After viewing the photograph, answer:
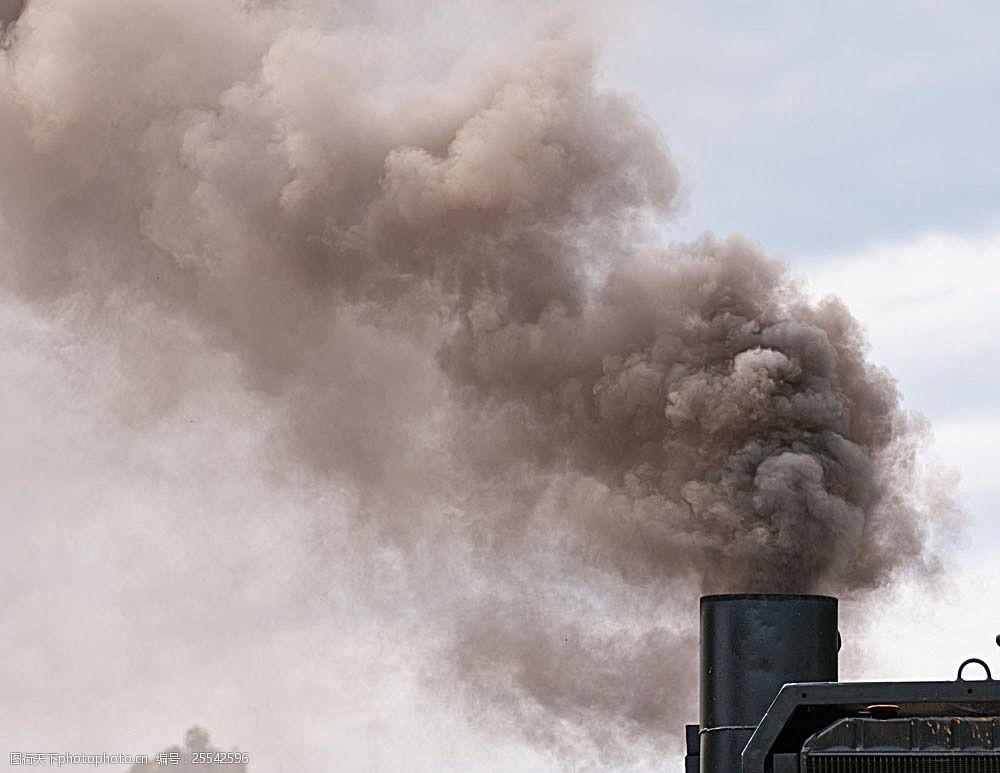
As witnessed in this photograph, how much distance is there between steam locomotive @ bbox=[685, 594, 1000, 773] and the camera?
12.1 meters

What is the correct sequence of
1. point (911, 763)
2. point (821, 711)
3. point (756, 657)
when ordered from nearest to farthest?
point (911, 763) → point (821, 711) → point (756, 657)

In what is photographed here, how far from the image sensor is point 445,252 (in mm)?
20516

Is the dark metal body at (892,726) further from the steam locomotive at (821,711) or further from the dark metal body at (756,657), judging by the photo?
the dark metal body at (756,657)

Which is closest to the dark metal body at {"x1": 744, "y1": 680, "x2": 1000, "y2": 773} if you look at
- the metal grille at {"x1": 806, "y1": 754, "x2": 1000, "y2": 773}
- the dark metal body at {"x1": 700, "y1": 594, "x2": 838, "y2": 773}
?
the metal grille at {"x1": 806, "y1": 754, "x2": 1000, "y2": 773}

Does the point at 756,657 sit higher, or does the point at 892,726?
the point at 756,657

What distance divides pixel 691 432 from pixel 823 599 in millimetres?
4782

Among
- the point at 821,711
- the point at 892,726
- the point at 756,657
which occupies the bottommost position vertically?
the point at 892,726

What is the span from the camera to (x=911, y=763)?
12.1 meters

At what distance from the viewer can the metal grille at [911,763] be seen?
12070 millimetres

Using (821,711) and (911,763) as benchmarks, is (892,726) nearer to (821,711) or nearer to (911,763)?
(911,763)

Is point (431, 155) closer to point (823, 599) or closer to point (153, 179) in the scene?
point (153, 179)

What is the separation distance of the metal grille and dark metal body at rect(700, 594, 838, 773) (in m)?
1.43

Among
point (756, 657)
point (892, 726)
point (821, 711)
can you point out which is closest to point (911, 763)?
point (892, 726)

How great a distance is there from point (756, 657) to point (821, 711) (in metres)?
1.31
